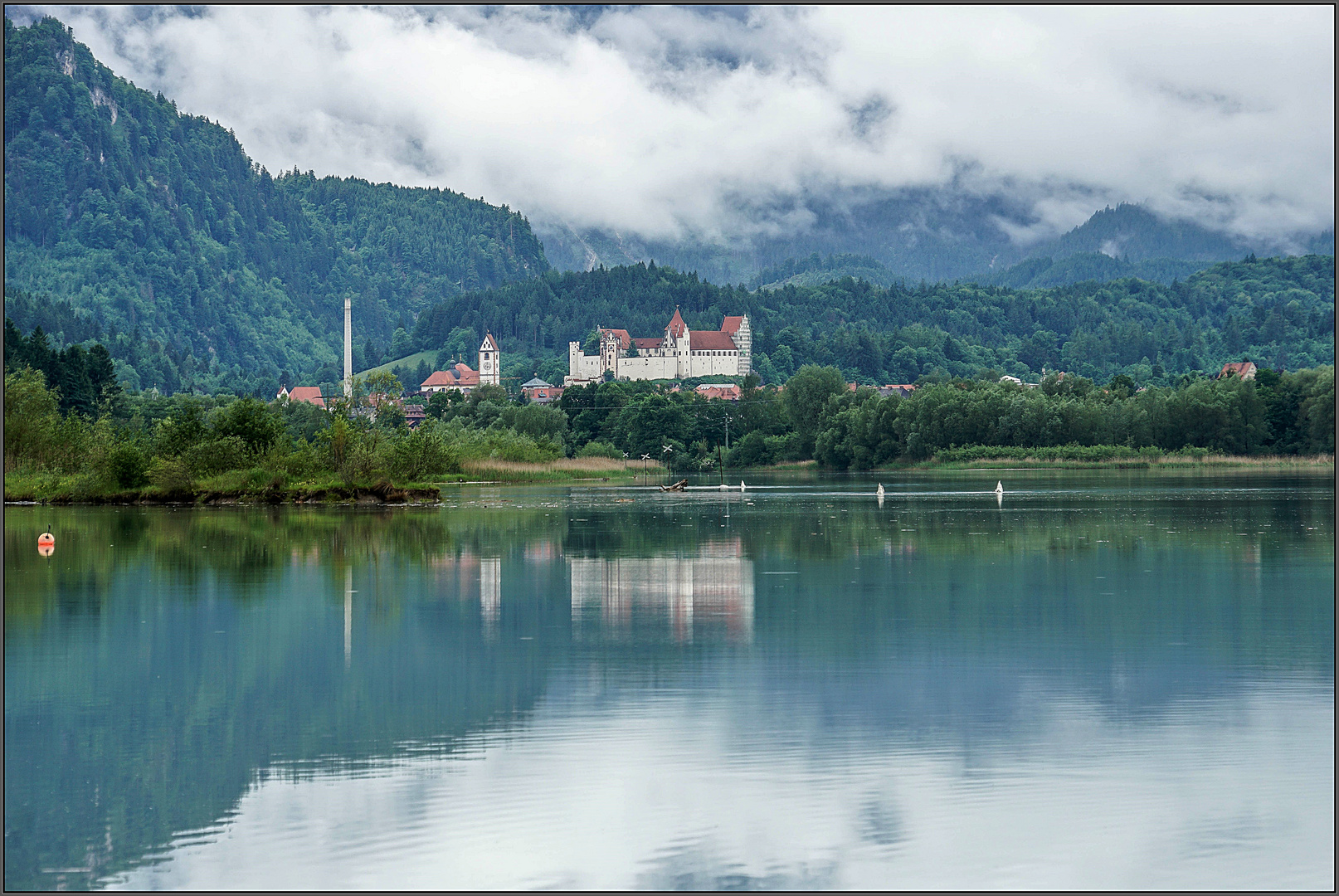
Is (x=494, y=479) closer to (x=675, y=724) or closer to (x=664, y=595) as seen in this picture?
(x=664, y=595)

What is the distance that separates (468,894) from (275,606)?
1545cm

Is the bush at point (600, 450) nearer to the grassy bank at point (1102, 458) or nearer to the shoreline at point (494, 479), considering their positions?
the shoreline at point (494, 479)

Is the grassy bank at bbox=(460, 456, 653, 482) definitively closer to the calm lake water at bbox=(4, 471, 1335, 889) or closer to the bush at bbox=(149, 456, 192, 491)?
the bush at bbox=(149, 456, 192, 491)

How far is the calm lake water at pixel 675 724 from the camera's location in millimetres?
10367

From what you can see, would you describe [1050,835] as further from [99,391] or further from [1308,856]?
[99,391]

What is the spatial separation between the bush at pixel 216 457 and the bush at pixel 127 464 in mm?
2477

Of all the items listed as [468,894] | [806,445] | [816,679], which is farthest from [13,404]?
[806,445]

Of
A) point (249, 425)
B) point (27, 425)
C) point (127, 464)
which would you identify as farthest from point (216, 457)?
point (27, 425)

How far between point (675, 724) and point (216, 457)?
49.7 metres

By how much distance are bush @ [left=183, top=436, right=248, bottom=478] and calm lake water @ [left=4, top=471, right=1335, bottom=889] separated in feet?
94.8

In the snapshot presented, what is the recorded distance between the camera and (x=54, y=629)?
69.5ft

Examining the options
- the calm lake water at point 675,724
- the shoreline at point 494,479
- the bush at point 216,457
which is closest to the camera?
the calm lake water at point 675,724

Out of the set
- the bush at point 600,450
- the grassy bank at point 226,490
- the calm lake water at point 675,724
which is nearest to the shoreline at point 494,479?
the grassy bank at point 226,490

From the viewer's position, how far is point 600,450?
134 m
